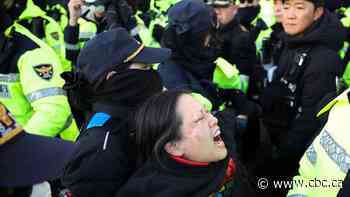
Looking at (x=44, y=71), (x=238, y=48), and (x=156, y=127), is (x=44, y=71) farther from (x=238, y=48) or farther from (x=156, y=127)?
(x=238, y=48)

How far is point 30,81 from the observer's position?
2.48 meters

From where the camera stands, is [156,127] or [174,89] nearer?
[156,127]

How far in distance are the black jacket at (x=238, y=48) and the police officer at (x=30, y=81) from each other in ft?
5.64

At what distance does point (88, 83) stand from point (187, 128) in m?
0.47

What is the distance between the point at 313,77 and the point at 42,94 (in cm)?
155

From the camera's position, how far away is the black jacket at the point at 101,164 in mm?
1526

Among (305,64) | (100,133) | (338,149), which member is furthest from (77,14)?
(338,149)

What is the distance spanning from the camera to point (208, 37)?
8.63 feet

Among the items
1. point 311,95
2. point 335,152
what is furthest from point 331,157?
point 311,95

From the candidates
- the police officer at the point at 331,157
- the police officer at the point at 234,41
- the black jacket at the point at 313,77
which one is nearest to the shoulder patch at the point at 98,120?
the police officer at the point at 331,157

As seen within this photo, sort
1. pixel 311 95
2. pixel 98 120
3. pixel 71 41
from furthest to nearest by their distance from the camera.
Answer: pixel 71 41, pixel 311 95, pixel 98 120

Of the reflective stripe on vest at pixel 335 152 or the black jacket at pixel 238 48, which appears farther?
the black jacket at pixel 238 48

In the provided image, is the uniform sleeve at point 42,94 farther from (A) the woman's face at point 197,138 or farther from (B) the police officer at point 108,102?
(A) the woman's face at point 197,138

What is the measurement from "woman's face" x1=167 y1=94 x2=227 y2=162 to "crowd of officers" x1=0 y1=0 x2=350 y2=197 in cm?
3
